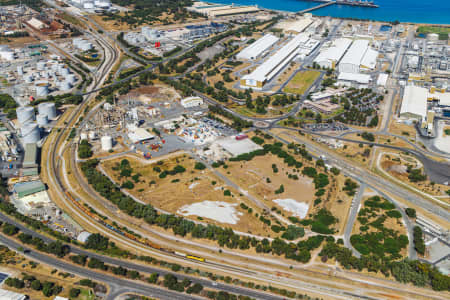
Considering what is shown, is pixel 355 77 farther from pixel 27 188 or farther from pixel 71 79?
pixel 27 188

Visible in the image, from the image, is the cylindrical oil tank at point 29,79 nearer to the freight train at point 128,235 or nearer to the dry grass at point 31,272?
the freight train at point 128,235

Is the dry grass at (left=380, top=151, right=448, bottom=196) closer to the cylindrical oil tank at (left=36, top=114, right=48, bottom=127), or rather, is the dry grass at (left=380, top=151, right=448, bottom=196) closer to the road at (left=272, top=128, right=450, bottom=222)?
the road at (left=272, top=128, right=450, bottom=222)

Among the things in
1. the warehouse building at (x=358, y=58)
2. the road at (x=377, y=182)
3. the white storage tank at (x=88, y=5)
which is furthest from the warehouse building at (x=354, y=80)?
the white storage tank at (x=88, y=5)

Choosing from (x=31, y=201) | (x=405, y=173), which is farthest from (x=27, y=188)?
(x=405, y=173)

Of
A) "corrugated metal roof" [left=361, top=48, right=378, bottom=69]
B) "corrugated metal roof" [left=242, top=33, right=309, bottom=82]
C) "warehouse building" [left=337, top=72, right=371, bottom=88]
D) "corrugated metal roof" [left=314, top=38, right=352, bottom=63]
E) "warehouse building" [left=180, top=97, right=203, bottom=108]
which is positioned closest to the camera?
"warehouse building" [left=180, top=97, right=203, bottom=108]

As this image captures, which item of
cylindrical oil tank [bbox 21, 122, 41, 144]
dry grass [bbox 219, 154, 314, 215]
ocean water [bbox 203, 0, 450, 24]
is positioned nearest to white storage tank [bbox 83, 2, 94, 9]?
ocean water [bbox 203, 0, 450, 24]

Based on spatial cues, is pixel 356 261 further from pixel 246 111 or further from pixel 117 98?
pixel 117 98
